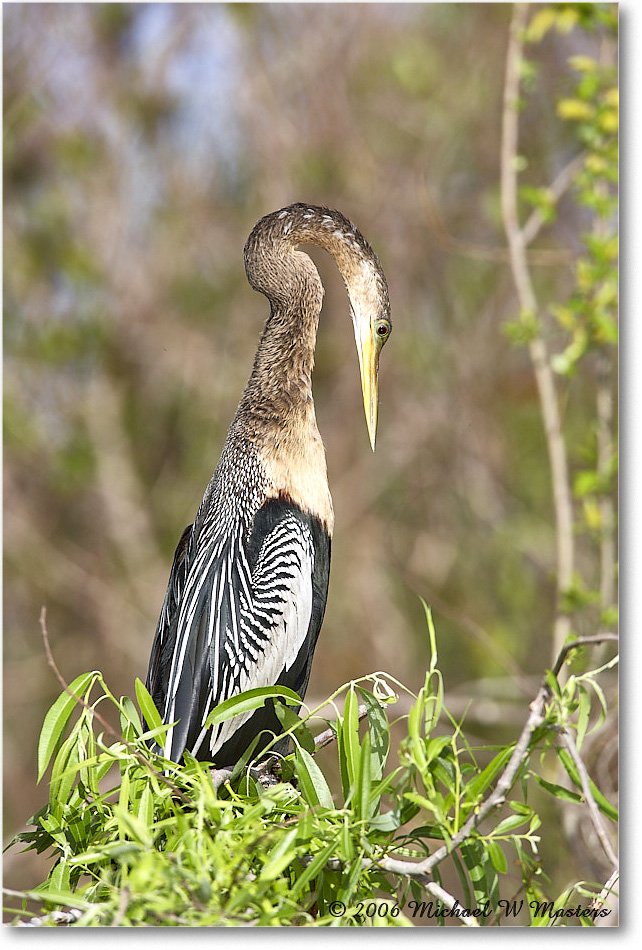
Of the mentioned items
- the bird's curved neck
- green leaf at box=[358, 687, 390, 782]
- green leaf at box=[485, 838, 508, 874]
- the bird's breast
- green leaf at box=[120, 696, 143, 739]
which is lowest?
green leaf at box=[485, 838, 508, 874]

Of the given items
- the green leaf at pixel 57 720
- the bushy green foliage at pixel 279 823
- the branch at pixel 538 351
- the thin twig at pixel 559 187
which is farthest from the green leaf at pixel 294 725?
the thin twig at pixel 559 187

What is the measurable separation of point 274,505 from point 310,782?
1.27 feet

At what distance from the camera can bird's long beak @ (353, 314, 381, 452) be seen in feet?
4.07

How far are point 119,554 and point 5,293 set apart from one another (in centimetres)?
90

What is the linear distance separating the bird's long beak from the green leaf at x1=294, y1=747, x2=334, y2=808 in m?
0.43

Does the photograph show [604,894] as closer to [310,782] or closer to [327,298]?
[310,782]

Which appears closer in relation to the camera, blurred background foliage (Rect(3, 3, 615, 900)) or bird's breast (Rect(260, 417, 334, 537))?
bird's breast (Rect(260, 417, 334, 537))

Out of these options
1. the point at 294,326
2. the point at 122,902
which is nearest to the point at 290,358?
the point at 294,326

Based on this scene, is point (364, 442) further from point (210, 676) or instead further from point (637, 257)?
point (210, 676)

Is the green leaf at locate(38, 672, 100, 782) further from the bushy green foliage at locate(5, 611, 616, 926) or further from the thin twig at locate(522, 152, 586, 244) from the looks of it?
the thin twig at locate(522, 152, 586, 244)

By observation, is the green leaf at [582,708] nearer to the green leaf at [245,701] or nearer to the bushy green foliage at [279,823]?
the bushy green foliage at [279,823]

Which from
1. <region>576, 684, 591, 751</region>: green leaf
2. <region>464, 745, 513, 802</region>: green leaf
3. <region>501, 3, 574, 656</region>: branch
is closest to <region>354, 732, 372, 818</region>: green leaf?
<region>464, 745, 513, 802</region>: green leaf

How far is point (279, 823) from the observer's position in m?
1.00

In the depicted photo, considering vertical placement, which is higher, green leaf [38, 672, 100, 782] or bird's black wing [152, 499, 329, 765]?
bird's black wing [152, 499, 329, 765]
